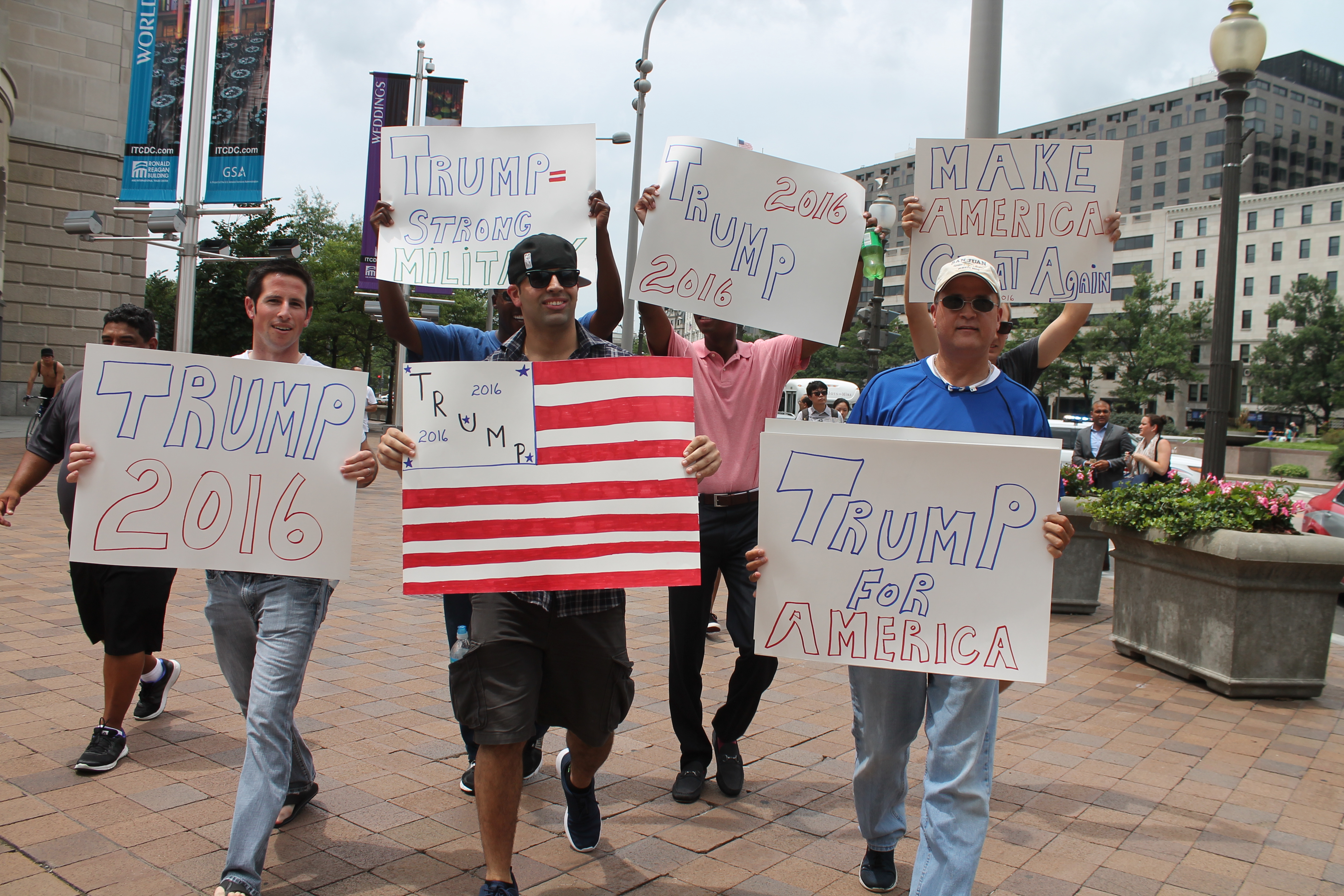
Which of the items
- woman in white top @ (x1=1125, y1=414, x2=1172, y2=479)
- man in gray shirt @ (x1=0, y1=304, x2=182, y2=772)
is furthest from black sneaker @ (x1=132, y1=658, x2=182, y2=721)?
woman in white top @ (x1=1125, y1=414, x2=1172, y2=479)

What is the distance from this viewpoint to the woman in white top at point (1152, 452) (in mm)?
10344

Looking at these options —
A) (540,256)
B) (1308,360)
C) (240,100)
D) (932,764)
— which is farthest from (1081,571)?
(1308,360)

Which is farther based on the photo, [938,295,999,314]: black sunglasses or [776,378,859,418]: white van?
[776,378,859,418]: white van

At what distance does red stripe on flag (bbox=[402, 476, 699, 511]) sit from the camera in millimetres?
2961

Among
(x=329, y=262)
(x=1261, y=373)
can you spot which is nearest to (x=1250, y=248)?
(x=1261, y=373)

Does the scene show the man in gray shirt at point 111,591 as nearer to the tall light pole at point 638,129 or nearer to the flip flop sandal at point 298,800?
the flip flop sandal at point 298,800

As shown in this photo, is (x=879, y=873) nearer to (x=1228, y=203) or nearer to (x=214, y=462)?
(x=214, y=462)

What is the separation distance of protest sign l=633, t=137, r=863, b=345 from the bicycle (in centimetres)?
251

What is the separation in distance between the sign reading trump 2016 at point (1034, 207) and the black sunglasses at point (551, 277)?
66.5 inches

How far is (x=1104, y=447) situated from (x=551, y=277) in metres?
8.61

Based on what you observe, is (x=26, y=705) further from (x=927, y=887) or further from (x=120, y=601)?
(x=927, y=887)

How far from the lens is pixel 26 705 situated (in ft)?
15.0

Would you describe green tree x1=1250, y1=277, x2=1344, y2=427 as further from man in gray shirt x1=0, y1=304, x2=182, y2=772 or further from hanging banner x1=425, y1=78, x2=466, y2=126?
man in gray shirt x1=0, y1=304, x2=182, y2=772

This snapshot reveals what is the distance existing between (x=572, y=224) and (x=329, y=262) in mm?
38142
